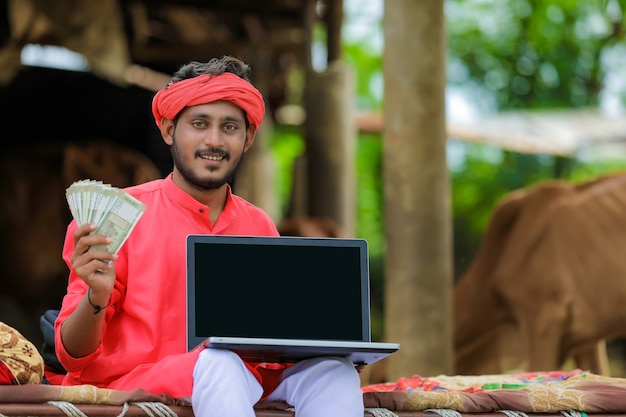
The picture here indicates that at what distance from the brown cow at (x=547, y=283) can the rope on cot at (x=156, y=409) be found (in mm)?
5245

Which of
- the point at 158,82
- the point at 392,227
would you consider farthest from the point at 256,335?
the point at 158,82

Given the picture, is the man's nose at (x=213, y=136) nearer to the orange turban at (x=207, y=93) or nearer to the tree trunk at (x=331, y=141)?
the orange turban at (x=207, y=93)

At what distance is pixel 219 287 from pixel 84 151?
7.36 metres

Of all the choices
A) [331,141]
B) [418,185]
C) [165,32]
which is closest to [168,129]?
[418,185]

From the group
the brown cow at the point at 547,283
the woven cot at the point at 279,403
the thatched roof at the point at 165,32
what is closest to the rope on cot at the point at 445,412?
the woven cot at the point at 279,403

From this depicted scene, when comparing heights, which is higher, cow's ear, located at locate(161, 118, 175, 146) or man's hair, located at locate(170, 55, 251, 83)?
man's hair, located at locate(170, 55, 251, 83)

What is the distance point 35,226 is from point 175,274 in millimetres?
7348

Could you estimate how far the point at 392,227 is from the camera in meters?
6.62

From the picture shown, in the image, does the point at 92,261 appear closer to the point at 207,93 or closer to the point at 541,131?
the point at 207,93

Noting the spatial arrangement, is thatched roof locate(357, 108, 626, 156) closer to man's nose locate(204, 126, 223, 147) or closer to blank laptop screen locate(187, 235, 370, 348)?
man's nose locate(204, 126, 223, 147)

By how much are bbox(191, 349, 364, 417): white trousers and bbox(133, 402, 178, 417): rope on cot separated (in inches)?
5.2

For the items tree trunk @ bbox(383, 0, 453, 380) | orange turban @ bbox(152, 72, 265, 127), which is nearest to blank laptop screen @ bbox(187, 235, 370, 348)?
orange turban @ bbox(152, 72, 265, 127)

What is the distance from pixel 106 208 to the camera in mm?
3031

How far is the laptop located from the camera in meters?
3.21
